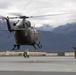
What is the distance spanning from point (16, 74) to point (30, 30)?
31.9 metres

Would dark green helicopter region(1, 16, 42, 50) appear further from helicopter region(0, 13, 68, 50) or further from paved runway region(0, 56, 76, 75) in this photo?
paved runway region(0, 56, 76, 75)

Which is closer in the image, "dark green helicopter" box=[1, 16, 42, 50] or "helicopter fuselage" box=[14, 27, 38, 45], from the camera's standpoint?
"dark green helicopter" box=[1, 16, 42, 50]

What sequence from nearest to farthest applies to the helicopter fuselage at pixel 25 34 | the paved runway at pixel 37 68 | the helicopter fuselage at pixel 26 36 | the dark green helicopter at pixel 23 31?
1. the paved runway at pixel 37 68
2. the dark green helicopter at pixel 23 31
3. the helicopter fuselage at pixel 25 34
4. the helicopter fuselage at pixel 26 36

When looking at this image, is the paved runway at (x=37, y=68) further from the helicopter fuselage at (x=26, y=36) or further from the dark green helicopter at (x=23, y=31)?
the helicopter fuselage at (x=26, y=36)

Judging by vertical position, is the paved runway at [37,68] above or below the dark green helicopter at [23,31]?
below

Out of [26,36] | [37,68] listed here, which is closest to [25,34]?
[26,36]

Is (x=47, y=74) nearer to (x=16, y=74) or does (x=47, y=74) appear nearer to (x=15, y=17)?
(x=16, y=74)

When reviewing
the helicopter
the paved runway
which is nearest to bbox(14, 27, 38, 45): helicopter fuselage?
the helicopter

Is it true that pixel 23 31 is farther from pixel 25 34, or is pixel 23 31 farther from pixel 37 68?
pixel 37 68

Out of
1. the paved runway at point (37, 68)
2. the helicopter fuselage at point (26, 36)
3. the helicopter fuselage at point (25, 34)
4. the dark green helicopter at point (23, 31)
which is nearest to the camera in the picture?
the paved runway at point (37, 68)

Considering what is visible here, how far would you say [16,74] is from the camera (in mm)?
21969

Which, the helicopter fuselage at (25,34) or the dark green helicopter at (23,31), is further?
the helicopter fuselage at (25,34)

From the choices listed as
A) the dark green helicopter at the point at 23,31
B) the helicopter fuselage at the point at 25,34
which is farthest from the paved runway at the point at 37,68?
the helicopter fuselage at the point at 25,34

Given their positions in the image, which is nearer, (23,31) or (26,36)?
(23,31)
